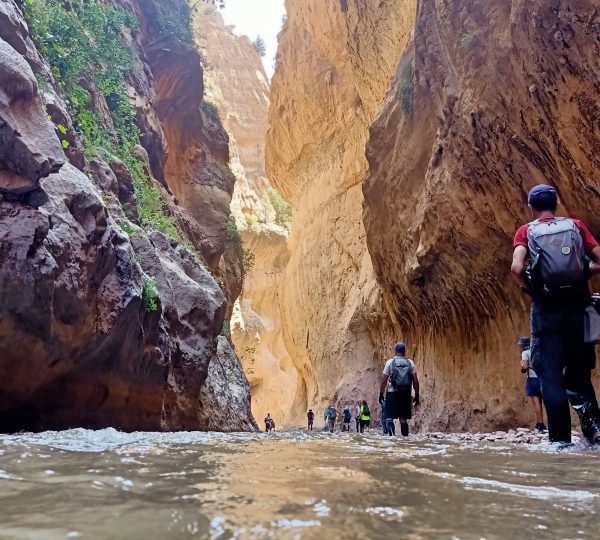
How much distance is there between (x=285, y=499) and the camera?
58.9 inches

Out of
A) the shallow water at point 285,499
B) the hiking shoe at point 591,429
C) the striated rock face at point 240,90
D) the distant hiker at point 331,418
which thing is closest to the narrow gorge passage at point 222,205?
the distant hiker at point 331,418

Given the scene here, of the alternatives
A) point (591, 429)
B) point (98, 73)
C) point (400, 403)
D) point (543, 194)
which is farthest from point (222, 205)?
point (591, 429)

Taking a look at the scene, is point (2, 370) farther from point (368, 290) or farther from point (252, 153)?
point (252, 153)

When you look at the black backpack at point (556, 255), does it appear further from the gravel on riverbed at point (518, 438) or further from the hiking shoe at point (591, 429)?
the gravel on riverbed at point (518, 438)

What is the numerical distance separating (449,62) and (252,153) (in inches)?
1679

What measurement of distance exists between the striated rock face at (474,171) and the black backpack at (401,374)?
313 centimetres

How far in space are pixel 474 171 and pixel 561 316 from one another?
5.89 meters

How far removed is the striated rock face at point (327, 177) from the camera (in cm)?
1831

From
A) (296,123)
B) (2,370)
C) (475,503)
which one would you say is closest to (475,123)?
(2,370)

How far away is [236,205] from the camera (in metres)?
41.7

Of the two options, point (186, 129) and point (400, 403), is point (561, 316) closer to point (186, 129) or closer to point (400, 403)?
point (400, 403)

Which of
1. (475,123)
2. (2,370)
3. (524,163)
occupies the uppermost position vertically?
(475,123)

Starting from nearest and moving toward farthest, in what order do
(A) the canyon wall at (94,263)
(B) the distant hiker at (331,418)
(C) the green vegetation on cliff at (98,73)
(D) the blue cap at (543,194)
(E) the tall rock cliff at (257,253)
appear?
(D) the blue cap at (543,194) → (A) the canyon wall at (94,263) → (C) the green vegetation on cliff at (98,73) → (B) the distant hiker at (331,418) → (E) the tall rock cliff at (257,253)

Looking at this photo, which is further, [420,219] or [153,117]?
[153,117]
